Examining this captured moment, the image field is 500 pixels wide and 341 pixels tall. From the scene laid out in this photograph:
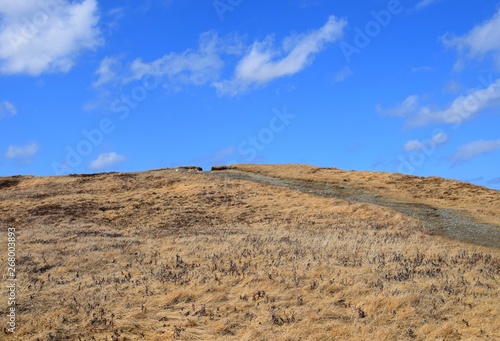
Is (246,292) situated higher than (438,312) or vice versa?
(246,292)

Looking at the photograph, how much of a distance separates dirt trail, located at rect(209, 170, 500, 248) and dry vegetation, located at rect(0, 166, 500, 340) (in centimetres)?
167

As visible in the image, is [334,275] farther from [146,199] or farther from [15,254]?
[146,199]

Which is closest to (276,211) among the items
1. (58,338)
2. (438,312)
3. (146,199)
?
(146,199)

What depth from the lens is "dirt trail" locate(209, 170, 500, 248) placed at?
78.3ft

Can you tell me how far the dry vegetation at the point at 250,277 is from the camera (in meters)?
11.5

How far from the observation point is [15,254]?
18.6 meters

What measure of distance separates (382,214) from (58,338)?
20171 mm

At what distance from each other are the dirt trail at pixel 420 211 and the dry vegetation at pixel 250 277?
1.67 m

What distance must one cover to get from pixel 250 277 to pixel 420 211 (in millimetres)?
18308
